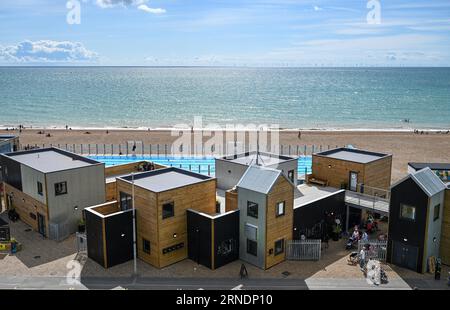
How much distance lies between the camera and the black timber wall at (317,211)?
28.0m

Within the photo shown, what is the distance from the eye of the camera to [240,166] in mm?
32875

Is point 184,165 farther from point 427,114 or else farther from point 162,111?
point 427,114

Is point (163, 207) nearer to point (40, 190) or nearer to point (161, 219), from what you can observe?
point (161, 219)

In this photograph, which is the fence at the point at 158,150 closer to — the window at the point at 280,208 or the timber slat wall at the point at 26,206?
the timber slat wall at the point at 26,206

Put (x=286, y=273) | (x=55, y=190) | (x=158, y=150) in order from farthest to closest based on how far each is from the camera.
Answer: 1. (x=158, y=150)
2. (x=55, y=190)
3. (x=286, y=273)

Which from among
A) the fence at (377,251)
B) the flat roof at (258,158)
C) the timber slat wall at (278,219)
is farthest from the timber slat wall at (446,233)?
the flat roof at (258,158)

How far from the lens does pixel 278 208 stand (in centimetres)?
2614

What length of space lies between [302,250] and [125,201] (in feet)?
35.2

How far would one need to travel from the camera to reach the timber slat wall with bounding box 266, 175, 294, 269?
2561cm

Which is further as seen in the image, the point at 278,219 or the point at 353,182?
the point at 353,182

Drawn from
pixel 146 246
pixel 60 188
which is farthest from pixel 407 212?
pixel 60 188

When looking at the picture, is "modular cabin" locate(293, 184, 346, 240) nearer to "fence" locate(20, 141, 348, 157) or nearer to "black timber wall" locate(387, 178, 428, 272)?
"black timber wall" locate(387, 178, 428, 272)

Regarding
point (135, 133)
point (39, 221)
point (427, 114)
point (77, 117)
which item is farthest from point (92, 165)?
point (427, 114)

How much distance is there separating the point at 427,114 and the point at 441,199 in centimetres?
→ 10197
